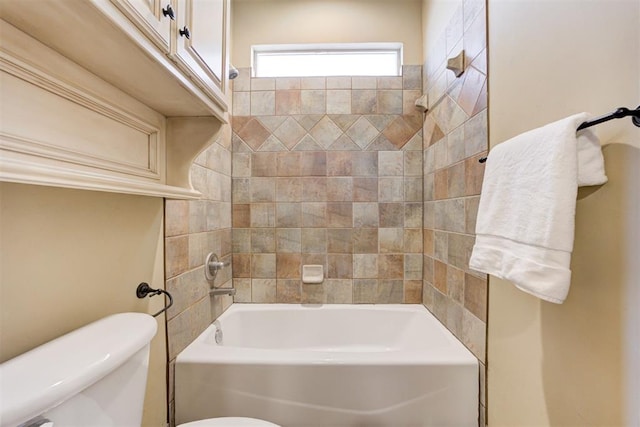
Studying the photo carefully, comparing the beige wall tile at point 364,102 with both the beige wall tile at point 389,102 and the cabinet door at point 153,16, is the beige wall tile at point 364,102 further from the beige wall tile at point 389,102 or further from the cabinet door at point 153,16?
the cabinet door at point 153,16

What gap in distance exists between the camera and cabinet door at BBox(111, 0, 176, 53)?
0.56 m

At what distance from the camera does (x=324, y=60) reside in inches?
84.0

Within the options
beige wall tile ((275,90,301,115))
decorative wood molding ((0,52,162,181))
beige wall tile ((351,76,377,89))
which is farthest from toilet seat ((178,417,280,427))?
beige wall tile ((351,76,377,89))

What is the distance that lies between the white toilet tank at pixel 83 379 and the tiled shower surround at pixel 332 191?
4.14 ft

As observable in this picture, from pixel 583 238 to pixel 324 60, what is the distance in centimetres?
Answer: 200

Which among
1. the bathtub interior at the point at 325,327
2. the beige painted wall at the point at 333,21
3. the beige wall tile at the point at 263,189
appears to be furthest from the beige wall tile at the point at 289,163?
the bathtub interior at the point at 325,327

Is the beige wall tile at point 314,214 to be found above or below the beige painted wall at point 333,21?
below

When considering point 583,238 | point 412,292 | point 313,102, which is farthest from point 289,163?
point 583,238

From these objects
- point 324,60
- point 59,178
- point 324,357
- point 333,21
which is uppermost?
point 333,21

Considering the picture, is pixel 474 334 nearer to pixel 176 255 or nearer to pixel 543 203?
pixel 543 203

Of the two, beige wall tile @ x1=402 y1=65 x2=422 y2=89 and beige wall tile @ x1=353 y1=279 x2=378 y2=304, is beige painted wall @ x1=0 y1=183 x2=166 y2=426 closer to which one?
beige wall tile @ x1=353 y1=279 x2=378 y2=304

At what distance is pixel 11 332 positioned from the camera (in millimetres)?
592

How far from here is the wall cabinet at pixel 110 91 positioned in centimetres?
53

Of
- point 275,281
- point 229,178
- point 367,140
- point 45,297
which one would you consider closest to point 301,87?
point 367,140
